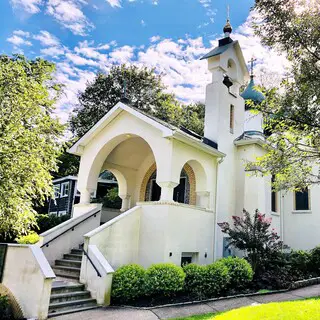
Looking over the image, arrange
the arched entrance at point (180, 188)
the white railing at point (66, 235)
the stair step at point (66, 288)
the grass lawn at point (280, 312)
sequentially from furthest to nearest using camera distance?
the arched entrance at point (180, 188)
the white railing at point (66, 235)
the stair step at point (66, 288)
the grass lawn at point (280, 312)

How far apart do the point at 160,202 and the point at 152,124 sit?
2979 millimetres

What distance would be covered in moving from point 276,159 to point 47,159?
721 centimetres

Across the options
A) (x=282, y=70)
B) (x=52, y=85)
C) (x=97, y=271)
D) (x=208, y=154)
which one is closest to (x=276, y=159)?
(x=282, y=70)

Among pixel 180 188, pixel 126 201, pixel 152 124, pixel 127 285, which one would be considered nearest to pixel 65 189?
pixel 126 201

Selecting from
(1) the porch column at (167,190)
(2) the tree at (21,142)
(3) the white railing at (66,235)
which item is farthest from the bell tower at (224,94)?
(2) the tree at (21,142)

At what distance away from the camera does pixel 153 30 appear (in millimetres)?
13547

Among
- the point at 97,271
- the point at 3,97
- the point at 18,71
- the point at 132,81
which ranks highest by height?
the point at 132,81

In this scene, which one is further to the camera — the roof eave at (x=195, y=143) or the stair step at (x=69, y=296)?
the roof eave at (x=195, y=143)

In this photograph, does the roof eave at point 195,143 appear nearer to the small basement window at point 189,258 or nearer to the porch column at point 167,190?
the porch column at point 167,190

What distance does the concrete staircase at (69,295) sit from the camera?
820 centimetres

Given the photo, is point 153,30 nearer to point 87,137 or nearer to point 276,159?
point 87,137

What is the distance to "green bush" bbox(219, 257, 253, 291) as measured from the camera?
10586 mm

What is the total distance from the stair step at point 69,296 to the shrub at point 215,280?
11.4 ft

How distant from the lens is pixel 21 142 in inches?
369
